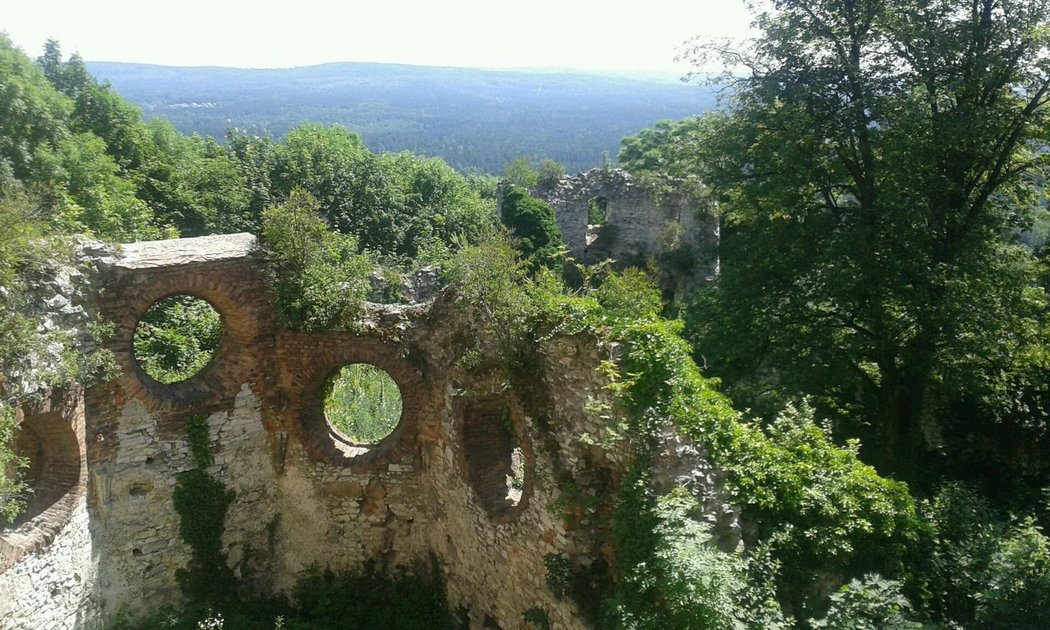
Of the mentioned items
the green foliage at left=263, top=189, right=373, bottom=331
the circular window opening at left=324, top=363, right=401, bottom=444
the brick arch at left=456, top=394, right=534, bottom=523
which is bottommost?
the circular window opening at left=324, top=363, right=401, bottom=444

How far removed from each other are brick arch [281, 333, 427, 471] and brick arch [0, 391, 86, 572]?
2906mm

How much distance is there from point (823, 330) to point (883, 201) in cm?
243

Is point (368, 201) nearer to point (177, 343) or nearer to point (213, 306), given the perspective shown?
point (177, 343)

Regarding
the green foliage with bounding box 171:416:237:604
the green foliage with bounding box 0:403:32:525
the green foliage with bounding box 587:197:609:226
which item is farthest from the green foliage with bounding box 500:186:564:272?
the green foliage with bounding box 0:403:32:525

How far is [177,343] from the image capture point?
510 inches

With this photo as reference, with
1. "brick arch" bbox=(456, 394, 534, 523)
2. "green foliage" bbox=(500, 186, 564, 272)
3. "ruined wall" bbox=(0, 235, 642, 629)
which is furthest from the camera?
"green foliage" bbox=(500, 186, 564, 272)

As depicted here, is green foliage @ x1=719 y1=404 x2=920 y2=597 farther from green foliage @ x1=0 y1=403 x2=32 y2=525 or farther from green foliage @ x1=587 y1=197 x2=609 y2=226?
green foliage @ x1=587 y1=197 x2=609 y2=226

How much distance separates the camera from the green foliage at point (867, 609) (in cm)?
615

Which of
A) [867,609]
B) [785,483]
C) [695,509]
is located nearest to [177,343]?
[695,509]

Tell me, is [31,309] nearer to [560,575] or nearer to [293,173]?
[560,575]

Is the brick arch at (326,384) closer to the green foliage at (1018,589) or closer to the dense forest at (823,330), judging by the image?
the dense forest at (823,330)

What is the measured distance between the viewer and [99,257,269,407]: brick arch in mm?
9648

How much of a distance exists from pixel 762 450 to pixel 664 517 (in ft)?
5.11

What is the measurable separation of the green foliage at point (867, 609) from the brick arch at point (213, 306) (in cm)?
844
